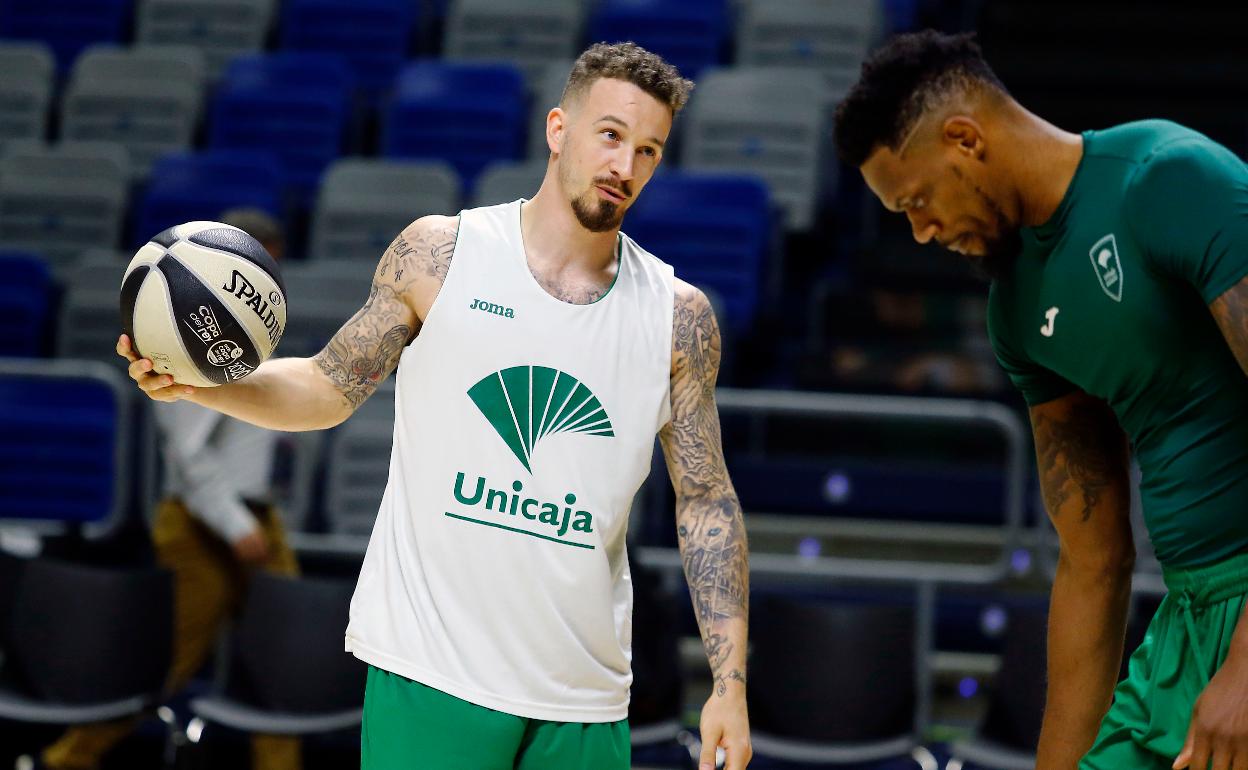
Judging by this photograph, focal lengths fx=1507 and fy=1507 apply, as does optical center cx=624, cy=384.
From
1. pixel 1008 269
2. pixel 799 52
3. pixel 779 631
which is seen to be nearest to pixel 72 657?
pixel 779 631

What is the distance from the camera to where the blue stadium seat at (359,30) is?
977 centimetres

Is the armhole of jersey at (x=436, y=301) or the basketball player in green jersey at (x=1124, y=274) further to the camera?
the armhole of jersey at (x=436, y=301)

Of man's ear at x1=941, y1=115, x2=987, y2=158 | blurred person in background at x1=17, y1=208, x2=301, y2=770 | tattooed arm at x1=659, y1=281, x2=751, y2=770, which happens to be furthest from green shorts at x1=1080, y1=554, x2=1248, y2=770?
blurred person in background at x1=17, y1=208, x2=301, y2=770

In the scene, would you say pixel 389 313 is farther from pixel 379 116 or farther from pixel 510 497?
pixel 379 116

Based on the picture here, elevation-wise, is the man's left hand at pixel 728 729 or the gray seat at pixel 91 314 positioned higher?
the man's left hand at pixel 728 729

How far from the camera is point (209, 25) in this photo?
985 centimetres

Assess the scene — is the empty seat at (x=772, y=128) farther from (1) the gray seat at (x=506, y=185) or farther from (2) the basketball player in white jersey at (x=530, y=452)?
(2) the basketball player in white jersey at (x=530, y=452)

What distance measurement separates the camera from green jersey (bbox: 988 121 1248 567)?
2.56 m

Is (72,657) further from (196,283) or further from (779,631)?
(196,283)

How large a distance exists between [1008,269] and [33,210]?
6887mm

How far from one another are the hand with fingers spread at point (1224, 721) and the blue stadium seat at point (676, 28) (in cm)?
690

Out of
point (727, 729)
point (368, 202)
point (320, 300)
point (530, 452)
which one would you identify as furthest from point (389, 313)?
point (368, 202)

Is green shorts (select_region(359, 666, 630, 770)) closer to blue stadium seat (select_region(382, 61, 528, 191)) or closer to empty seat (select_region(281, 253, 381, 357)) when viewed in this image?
empty seat (select_region(281, 253, 381, 357))

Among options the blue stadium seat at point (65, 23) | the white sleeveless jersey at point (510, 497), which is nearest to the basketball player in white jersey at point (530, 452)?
the white sleeveless jersey at point (510, 497)
